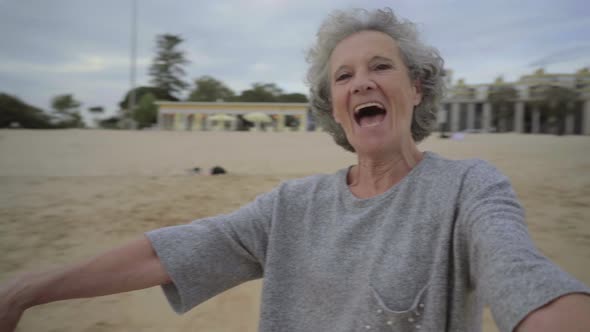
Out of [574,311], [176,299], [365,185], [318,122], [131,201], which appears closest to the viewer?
[574,311]

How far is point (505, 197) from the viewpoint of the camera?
0.99 meters

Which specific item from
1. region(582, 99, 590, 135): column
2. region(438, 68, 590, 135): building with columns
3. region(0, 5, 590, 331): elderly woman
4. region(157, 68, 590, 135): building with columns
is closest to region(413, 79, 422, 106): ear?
region(0, 5, 590, 331): elderly woman

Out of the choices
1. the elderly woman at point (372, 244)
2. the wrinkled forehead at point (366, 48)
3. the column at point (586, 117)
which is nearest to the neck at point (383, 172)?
the elderly woman at point (372, 244)

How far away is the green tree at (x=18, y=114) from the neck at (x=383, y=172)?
106ft

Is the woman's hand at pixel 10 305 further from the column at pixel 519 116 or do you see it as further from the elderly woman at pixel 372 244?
the column at pixel 519 116

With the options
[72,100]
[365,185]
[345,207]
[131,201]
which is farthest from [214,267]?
[72,100]

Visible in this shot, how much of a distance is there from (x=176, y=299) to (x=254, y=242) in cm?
33

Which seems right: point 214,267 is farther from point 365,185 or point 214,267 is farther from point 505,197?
point 505,197

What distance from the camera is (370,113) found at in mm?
1476

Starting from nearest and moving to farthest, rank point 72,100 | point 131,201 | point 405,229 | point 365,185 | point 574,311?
point 574,311 → point 405,229 → point 365,185 → point 131,201 → point 72,100

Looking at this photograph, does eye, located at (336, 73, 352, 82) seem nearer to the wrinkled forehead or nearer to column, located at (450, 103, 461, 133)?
the wrinkled forehead

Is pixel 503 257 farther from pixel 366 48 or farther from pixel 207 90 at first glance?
pixel 207 90

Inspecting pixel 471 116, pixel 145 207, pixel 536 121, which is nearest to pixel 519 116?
pixel 536 121

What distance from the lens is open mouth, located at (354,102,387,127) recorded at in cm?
145
